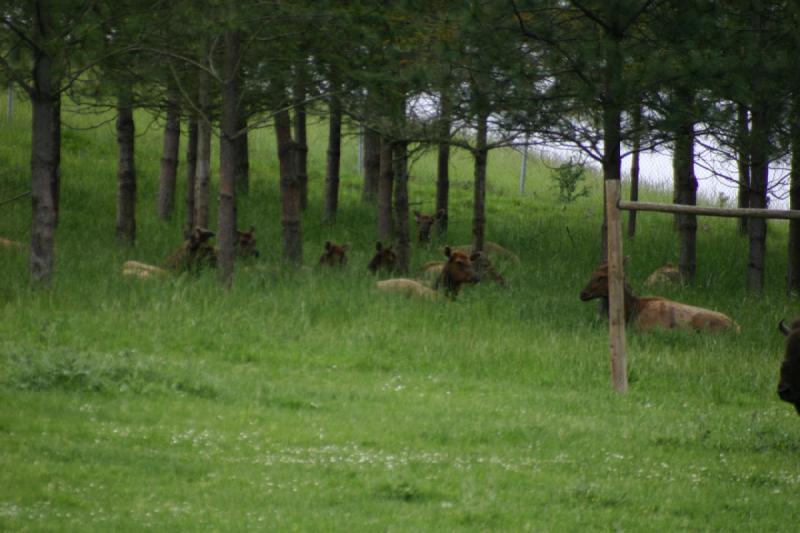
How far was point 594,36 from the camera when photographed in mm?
17359

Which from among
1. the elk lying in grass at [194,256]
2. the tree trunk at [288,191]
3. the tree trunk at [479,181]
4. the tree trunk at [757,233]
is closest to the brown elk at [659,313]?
the tree trunk at [757,233]

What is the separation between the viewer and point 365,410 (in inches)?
406

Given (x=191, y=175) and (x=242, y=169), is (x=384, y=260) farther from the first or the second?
(x=242, y=169)

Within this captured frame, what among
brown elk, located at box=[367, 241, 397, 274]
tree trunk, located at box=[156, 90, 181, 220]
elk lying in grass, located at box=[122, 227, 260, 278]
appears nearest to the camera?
elk lying in grass, located at box=[122, 227, 260, 278]

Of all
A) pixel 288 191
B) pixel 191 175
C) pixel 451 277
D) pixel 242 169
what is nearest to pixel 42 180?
pixel 288 191

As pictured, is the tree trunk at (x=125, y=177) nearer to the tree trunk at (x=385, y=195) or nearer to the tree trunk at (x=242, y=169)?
the tree trunk at (x=385, y=195)

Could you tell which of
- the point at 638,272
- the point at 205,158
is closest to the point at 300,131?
the point at 205,158

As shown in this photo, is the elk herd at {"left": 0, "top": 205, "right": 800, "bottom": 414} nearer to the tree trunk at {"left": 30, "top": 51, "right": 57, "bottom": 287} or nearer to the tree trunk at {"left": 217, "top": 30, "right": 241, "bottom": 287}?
the tree trunk at {"left": 217, "top": 30, "right": 241, "bottom": 287}

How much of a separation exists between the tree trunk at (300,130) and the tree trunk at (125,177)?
3.19 meters

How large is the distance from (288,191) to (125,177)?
3.72 m

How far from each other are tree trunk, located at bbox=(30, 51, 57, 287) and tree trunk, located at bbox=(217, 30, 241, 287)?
2.58 metres

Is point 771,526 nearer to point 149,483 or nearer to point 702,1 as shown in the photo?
point 149,483

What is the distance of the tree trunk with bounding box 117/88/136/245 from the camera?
22438 mm

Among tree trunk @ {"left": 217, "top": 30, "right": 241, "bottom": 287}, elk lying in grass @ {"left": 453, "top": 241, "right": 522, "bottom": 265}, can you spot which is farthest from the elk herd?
elk lying in grass @ {"left": 453, "top": 241, "right": 522, "bottom": 265}
